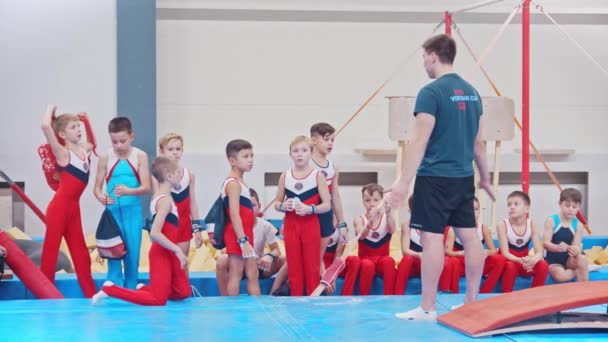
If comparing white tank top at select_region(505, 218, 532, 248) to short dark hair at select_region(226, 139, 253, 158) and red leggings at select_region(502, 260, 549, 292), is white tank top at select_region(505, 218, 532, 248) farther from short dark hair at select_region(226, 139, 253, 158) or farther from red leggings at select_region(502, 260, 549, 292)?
short dark hair at select_region(226, 139, 253, 158)

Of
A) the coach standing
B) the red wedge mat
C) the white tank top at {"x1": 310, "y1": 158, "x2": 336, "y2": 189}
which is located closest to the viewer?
the red wedge mat

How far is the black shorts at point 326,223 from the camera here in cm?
645

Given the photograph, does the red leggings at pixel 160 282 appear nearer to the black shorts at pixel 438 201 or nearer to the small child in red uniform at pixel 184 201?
the small child in red uniform at pixel 184 201

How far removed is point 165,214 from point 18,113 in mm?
5273

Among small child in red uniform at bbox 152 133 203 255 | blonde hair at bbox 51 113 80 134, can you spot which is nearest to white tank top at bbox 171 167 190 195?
small child in red uniform at bbox 152 133 203 255

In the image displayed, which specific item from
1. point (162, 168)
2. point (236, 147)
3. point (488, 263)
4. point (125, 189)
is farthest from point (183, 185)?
point (488, 263)

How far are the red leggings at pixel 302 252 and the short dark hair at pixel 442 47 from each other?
188cm

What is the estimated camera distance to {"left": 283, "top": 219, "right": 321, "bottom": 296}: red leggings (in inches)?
247

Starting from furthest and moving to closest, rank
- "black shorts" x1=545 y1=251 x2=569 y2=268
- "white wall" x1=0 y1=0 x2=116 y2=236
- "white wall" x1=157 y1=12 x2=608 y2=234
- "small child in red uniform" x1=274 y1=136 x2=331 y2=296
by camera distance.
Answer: "white wall" x1=157 y1=12 x2=608 y2=234 < "white wall" x1=0 y1=0 x2=116 y2=236 < "black shorts" x1=545 y1=251 x2=569 y2=268 < "small child in red uniform" x1=274 y1=136 x2=331 y2=296

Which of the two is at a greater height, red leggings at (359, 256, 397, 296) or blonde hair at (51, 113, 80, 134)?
blonde hair at (51, 113, 80, 134)

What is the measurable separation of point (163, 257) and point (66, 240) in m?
1.07

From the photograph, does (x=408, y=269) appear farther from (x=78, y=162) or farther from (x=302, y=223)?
(x=78, y=162)

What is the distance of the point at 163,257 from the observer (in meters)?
5.52

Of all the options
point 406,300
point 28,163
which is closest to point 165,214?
point 406,300
